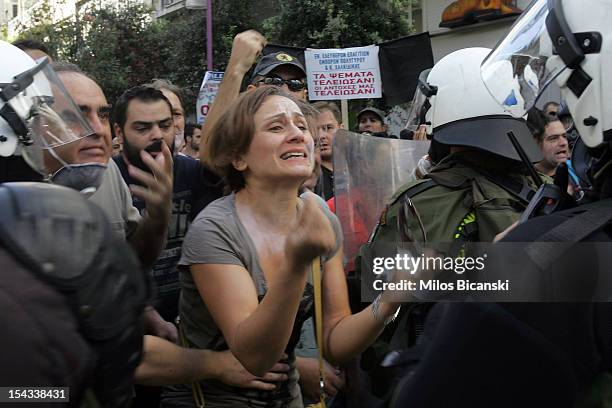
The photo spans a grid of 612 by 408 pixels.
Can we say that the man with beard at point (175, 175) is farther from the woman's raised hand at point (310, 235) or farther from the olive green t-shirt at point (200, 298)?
the woman's raised hand at point (310, 235)

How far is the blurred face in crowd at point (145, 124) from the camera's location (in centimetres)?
382

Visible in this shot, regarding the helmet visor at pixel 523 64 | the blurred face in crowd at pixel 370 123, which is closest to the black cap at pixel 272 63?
the helmet visor at pixel 523 64

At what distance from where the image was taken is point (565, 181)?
176cm

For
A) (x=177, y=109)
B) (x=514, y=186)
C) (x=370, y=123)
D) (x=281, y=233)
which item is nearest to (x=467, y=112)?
(x=514, y=186)

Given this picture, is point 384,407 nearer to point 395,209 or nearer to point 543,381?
point 543,381

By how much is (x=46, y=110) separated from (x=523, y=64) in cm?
140

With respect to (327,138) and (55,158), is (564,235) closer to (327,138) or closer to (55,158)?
(55,158)

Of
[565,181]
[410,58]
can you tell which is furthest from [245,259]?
[410,58]

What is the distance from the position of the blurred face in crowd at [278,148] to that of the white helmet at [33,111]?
21.8 inches

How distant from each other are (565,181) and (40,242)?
1.18 meters

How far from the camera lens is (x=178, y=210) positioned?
329 centimetres

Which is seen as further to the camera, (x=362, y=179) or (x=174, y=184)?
(x=174, y=184)

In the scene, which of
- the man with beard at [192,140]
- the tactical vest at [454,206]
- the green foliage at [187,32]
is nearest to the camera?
the tactical vest at [454,206]

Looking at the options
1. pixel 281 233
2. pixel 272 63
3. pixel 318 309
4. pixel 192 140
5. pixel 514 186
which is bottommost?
pixel 318 309
